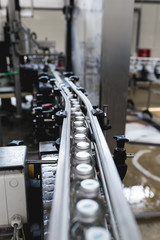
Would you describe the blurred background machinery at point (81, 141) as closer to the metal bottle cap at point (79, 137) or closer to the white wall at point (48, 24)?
the metal bottle cap at point (79, 137)

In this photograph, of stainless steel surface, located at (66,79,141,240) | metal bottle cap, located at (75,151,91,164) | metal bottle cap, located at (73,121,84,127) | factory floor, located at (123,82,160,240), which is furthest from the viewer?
factory floor, located at (123,82,160,240)

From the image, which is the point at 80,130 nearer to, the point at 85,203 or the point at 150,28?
the point at 85,203

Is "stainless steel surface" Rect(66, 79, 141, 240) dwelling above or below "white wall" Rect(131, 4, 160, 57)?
below

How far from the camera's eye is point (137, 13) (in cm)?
791

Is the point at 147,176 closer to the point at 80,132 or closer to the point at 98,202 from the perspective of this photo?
the point at 80,132

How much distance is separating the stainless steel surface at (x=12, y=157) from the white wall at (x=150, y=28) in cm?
815

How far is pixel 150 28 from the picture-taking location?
8.08 meters

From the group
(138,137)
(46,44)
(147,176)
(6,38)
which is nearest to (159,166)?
(147,176)

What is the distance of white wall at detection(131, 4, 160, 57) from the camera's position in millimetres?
7844

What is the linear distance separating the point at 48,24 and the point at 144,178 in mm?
7144

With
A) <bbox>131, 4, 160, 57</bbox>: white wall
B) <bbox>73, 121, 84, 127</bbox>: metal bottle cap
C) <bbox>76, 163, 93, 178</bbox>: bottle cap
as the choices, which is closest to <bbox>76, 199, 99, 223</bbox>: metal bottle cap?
<bbox>76, 163, 93, 178</bbox>: bottle cap

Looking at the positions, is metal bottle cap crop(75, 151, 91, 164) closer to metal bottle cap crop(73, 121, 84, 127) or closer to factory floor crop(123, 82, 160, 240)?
metal bottle cap crop(73, 121, 84, 127)

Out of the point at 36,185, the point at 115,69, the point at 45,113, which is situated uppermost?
the point at 115,69

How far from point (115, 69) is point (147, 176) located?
1.08 m
